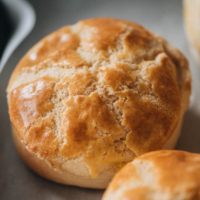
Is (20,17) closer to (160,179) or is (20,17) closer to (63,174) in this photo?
(63,174)

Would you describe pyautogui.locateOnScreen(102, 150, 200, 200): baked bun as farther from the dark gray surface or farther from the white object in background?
the white object in background

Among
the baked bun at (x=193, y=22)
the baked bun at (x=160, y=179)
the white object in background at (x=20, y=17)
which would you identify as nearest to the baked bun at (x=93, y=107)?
the baked bun at (x=160, y=179)

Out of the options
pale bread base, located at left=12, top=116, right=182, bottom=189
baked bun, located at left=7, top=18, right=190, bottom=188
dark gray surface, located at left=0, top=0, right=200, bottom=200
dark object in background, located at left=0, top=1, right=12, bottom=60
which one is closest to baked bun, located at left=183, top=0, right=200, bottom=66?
dark gray surface, located at left=0, top=0, right=200, bottom=200

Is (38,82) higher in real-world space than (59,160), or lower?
higher

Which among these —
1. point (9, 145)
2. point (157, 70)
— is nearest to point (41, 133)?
point (9, 145)

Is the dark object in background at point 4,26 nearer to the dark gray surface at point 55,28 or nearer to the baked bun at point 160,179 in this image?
the dark gray surface at point 55,28

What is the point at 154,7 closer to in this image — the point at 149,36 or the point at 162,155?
the point at 149,36

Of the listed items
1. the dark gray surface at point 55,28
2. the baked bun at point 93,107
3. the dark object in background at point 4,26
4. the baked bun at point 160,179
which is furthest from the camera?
the dark object in background at point 4,26
